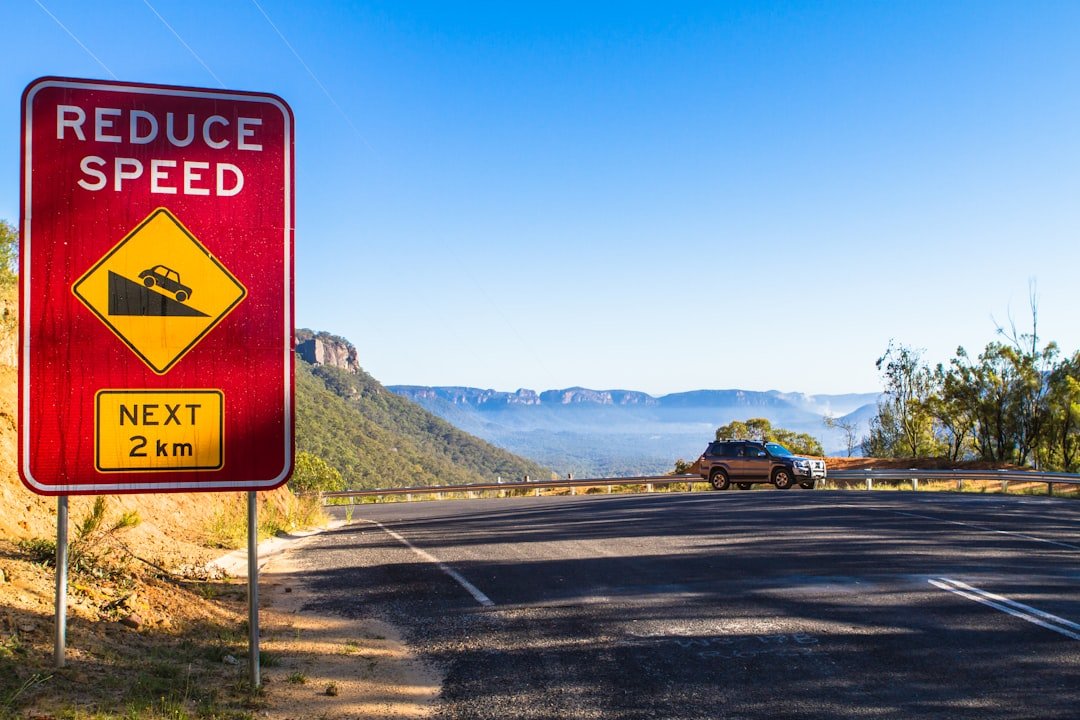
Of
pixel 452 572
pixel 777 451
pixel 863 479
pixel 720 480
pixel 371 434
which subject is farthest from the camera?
pixel 371 434

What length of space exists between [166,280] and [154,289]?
9 cm

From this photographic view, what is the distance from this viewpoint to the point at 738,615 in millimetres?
7191

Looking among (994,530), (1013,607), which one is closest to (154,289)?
(1013,607)

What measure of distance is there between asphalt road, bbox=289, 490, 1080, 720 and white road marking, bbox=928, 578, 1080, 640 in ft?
0.10

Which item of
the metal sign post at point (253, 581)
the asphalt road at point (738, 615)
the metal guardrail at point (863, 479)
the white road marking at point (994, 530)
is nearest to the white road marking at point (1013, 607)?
the asphalt road at point (738, 615)

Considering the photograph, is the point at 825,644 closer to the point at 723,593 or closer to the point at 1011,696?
the point at 1011,696

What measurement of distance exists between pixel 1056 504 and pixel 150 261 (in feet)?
68.7

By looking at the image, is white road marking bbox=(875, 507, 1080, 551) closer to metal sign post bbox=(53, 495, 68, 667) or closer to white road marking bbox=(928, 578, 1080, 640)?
white road marking bbox=(928, 578, 1080, 640)

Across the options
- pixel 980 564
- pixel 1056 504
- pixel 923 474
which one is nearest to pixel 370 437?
pixel 923 474

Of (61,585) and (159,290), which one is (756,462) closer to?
(159,290)

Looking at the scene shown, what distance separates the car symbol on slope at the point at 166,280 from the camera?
4934 mm

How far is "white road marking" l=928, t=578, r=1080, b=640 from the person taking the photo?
656cm

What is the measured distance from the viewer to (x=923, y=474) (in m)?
30.1

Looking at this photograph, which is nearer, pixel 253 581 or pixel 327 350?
pixel 253 581
